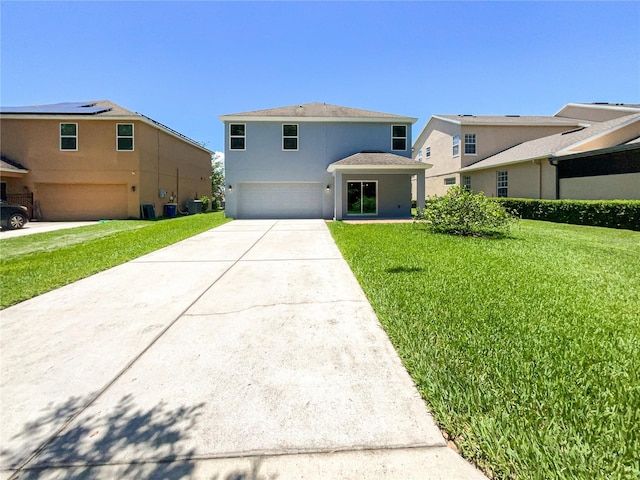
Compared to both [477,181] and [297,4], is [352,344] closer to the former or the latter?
[297,4]

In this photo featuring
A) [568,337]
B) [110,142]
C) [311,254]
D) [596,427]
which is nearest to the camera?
[596,427]

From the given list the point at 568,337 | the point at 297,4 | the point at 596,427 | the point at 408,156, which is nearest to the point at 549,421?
the point at 596,427

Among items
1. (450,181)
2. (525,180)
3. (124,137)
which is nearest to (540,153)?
(525,180)

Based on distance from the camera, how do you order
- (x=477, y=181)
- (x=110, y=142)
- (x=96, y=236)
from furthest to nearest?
1. (x=477, y=181)
2. (x=110, y=142)
3. (x=96, y=236)

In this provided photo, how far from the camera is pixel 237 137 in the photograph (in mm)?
18125

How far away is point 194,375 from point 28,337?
7.37ft

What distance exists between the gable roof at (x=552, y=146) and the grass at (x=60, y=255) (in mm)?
16848

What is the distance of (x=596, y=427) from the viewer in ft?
6.38

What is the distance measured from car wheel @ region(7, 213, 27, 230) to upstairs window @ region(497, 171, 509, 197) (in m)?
25.2

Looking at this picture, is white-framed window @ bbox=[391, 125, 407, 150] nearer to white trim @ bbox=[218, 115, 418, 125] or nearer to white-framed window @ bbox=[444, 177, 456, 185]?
white trim @ bbox=[218, 115, 418, 125]

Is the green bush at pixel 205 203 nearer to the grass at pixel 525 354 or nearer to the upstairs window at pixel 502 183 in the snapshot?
the upstairs window at pixel 502 183

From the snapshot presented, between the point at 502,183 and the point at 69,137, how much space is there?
25.7 meters

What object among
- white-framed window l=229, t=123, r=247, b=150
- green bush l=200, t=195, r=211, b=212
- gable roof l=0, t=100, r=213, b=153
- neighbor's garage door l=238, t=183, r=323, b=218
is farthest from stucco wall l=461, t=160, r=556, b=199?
gable roof l=0, t=100, r=213, b=153

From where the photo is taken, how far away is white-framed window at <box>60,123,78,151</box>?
1795 centimetres
